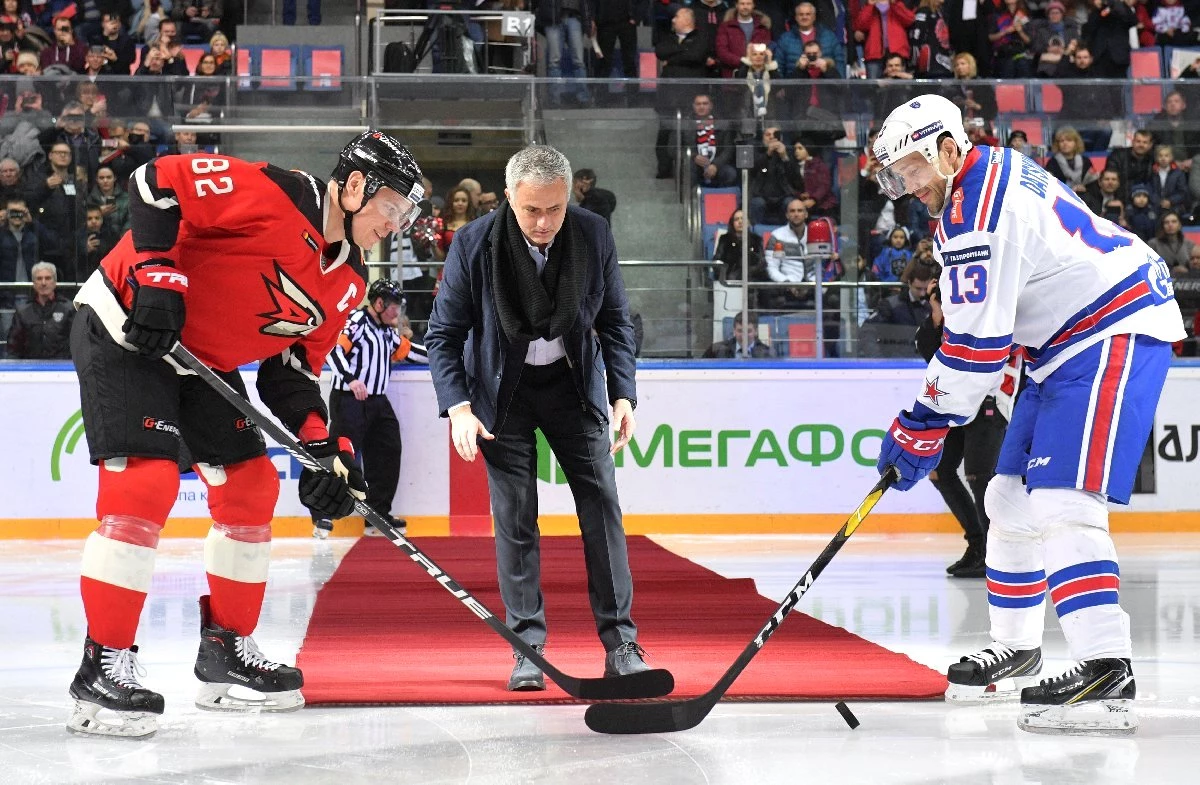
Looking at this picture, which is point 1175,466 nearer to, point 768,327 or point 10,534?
point 768,327

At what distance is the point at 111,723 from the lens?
3129 mm

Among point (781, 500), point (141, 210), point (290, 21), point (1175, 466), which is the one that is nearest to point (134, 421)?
point (141, 210)

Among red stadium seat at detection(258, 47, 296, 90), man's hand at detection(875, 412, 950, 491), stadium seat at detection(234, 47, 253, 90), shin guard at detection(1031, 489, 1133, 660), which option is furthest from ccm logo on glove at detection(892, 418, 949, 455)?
stadium seat at detection(234, 47, 253, 90)

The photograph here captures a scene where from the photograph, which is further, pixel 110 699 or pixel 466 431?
pixel 466 431

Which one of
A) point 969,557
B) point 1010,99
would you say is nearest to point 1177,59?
point 1010,99

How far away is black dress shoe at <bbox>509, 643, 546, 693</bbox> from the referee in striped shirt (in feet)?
14.1

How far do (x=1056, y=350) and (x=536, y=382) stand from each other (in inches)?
50.8

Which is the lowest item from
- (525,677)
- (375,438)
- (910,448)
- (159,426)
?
(375,438)

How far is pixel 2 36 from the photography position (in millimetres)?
10758

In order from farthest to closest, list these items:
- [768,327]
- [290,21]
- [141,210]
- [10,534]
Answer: [290,21]
[768,327]
[10,534]
[141,210]

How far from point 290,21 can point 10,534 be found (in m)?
6.17

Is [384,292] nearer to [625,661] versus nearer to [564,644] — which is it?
[564,644]

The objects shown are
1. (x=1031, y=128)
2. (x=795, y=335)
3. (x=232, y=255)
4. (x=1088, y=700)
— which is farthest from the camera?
(x=1031, y=128)

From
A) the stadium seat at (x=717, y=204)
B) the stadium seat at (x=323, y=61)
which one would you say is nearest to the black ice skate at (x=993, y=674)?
the stadium seat at (x=717, y=204)
